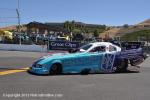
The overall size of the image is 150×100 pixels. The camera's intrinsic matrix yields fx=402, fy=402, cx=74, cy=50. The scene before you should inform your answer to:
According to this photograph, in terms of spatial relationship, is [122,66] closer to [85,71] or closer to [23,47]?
[85,71]

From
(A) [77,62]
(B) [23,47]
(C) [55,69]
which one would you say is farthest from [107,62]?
(B) [23,47]

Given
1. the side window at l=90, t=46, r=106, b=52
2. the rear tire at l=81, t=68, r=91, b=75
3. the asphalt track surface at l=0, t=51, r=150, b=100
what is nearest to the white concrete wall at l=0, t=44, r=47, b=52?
the side window at l=90, t=46, r=106, b=52

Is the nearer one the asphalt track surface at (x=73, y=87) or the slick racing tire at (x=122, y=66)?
the asphalt track surface at (x=73, y=87)

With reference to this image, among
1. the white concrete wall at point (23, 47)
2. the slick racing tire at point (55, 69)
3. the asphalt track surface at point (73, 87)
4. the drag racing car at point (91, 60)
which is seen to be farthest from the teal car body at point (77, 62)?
the white concrete wall at point (23, 47)

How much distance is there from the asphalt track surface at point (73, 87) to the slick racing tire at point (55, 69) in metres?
0.47

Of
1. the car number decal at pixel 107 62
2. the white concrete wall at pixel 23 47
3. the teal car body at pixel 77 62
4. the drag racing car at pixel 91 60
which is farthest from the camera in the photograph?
the white concrete wall at pixel 23 47

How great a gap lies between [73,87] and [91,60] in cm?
387

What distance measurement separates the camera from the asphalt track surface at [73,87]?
10.3m

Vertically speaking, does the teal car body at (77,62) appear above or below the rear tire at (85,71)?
above

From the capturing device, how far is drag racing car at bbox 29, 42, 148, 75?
1469 centimetres

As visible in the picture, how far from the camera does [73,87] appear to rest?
11.9 m

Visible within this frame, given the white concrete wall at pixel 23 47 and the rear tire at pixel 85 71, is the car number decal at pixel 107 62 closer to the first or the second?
the rear tire at pixel 85 71

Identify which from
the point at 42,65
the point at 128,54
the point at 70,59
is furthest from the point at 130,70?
the point at 42,65

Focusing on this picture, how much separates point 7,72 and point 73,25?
76538 millimetres
